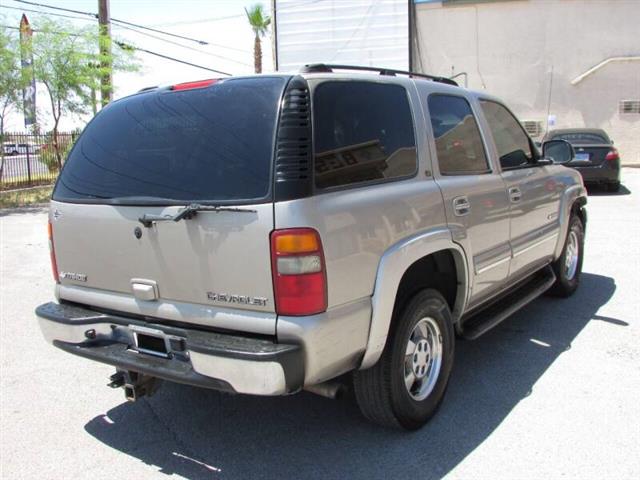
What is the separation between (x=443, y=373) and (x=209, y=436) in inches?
56.9

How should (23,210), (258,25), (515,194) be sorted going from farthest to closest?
(258,25), (23,210), (515,194)

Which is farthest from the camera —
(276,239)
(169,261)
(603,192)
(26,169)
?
(26,169)

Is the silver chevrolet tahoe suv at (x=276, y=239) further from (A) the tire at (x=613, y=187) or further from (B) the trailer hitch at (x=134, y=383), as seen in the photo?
(A) the tire at (x=613, y=187)

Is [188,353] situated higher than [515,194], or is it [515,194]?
[515,194]

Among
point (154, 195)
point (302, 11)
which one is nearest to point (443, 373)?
point (154, 195)

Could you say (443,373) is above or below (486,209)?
below

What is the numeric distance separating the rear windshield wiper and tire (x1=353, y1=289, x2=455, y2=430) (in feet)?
3.67

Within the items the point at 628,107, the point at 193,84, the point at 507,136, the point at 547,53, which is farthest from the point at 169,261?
the point at 628,107

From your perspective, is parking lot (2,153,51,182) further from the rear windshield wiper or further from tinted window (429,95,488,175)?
the rear windshield wiper

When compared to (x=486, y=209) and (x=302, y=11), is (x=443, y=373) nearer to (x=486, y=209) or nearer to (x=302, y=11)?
(x=486, y=209)

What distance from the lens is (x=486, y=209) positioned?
13.1 feet

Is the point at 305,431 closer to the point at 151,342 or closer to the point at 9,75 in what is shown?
the point at 151,342

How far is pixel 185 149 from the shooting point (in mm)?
2961

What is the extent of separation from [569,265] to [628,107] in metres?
17.4
